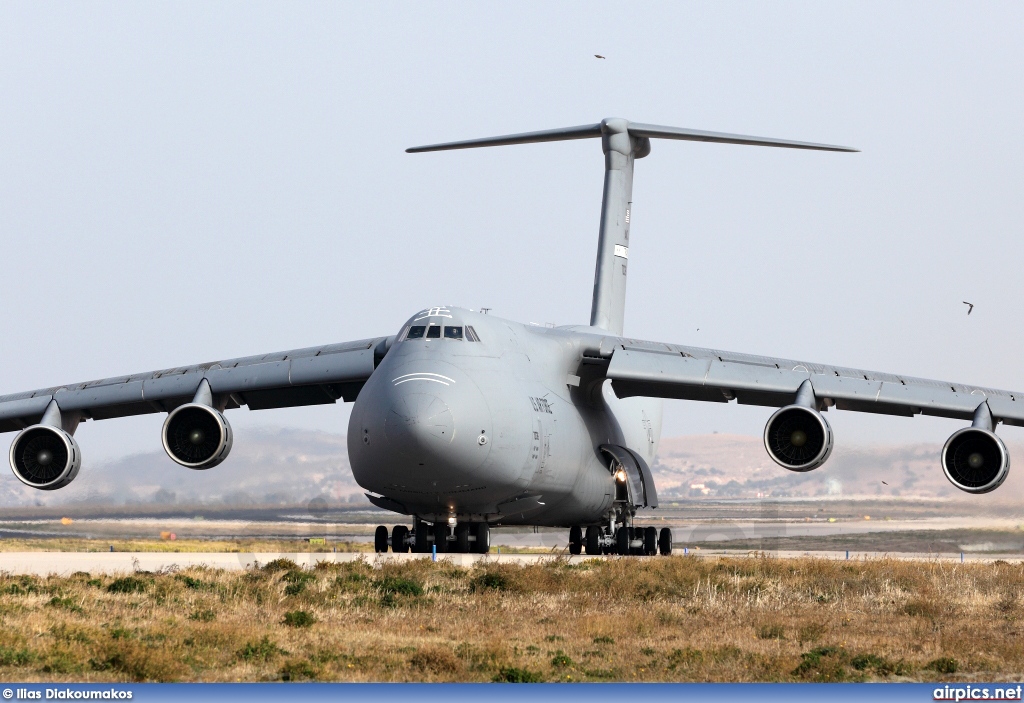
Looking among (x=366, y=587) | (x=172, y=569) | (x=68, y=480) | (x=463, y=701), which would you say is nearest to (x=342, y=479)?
(x=68, y=480)

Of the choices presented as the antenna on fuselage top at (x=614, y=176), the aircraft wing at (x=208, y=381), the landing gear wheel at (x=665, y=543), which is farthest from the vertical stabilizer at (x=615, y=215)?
the aircraft wing at (x=208, y=381)

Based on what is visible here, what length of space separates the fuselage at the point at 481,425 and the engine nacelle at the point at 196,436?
113 inches

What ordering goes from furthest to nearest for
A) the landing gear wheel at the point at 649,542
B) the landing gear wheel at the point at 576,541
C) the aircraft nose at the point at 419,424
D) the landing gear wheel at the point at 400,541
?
the landing gear wheel at the point at 576,541 < the landing gear wheel at the point at 649,542 < the landing gear wheel at the point at 400,541 < the aircraft nose at the point at 419,424

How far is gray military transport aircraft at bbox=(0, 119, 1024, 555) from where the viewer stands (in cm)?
1662

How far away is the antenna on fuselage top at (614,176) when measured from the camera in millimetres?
25297

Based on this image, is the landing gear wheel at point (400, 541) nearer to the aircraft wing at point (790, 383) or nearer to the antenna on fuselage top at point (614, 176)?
the aircraft wing at point (790, 383)

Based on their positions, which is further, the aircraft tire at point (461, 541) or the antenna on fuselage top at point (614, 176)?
the antenna on fuselage top at point (614, 176)

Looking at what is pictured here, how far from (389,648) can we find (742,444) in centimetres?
4024

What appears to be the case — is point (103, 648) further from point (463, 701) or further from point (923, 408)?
point (923, 408)

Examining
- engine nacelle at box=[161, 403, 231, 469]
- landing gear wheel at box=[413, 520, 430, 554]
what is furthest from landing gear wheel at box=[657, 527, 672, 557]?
engine nacelle at box=[161, 403, 231, 469]

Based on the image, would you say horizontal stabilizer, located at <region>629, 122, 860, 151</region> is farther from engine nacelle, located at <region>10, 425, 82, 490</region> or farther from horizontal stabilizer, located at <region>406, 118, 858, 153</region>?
engine nacelle, located at <region>10, 425, 82, 490</region>

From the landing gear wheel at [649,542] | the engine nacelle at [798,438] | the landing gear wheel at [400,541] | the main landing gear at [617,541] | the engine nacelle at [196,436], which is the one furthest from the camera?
the landing gear wheel at [649,542]

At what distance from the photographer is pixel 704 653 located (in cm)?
1023

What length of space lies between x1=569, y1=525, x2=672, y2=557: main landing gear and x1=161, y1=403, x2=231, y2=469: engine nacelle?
6.21 m
